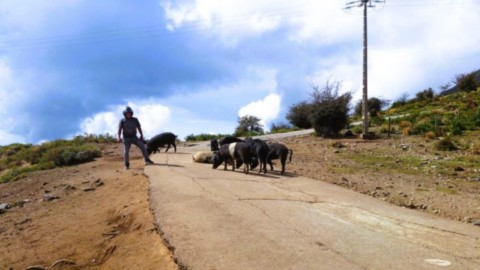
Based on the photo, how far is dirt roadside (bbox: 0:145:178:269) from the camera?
26.6ft

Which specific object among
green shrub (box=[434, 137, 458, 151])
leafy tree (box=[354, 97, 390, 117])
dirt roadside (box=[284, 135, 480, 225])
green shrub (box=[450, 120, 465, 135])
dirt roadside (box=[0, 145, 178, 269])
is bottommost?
dirt roadside (box=[0, 145, 178, 269])

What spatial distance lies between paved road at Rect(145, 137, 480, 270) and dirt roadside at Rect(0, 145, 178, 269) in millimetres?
394

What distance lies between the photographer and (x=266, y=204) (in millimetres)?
10188

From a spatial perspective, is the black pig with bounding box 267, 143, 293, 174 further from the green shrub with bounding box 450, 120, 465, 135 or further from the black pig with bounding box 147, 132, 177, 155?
the green shrub with bounding box 450, 120, 465, 135

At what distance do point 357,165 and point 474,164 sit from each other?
397 cm

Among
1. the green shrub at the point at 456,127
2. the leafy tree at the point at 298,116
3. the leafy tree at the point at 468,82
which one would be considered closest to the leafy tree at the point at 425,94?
the leafy tree at the point at 468,82

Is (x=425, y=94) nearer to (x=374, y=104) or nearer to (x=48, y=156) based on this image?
(x=374, y=104)

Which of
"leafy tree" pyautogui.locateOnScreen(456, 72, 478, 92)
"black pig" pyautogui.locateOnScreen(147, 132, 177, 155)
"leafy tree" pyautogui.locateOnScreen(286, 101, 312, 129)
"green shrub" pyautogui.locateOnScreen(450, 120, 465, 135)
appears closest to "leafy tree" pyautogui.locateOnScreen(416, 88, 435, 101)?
"leafy tree" pyautogui.locateOnScreen(456, 72, 478, 92)

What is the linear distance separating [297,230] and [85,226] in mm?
4595

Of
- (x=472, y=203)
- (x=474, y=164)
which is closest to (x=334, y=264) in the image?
(x=472, y=203)

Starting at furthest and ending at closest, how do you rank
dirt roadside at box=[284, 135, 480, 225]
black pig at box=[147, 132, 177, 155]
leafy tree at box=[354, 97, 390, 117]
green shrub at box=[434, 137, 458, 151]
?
leafy tree at box=[354, 97, 390, 117] → green shrub at box=[434, 137, 458, 151] → black pig at box=[147, 132, 177, 155] → dirt roadside at box=[284, 135, 480, 225]

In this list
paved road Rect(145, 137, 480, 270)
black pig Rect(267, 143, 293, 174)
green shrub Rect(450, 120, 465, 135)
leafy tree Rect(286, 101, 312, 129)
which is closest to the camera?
paved road Rect(145, 137, 480, 270)

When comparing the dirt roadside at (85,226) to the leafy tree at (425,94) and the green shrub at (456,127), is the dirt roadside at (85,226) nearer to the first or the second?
the green shrub at (456,127)

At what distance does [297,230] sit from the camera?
8211 mm
